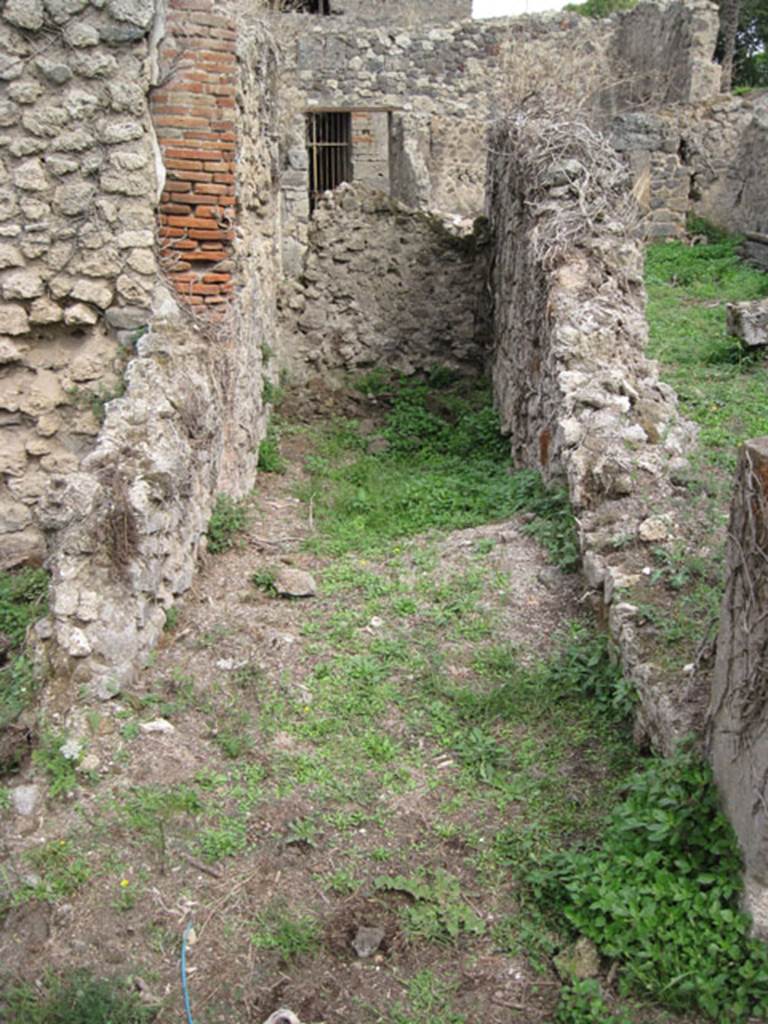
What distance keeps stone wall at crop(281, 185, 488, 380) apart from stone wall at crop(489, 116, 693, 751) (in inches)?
22.1

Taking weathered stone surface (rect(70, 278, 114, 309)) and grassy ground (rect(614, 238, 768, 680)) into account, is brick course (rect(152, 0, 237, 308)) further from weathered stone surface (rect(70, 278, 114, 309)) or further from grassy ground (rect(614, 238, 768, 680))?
grassy ground (rect(614, 238, 768, 680))

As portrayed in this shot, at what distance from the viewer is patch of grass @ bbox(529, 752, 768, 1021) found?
273 cm

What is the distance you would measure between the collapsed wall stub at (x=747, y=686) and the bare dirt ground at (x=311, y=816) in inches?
26.1

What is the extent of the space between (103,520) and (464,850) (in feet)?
6.81

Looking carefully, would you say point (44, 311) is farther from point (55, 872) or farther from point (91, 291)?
point (55, 872)

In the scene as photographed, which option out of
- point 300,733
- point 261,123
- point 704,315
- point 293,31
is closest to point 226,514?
point 300,733

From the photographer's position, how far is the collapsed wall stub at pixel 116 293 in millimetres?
4609

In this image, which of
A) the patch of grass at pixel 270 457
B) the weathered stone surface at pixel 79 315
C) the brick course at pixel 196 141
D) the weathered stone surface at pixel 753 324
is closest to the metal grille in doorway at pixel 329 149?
the weathered stone surface at pixel 753 324

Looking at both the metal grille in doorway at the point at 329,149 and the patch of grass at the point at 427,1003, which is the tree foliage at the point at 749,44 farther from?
the patch of grass at the point at 427,1003

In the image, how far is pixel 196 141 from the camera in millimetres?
5969

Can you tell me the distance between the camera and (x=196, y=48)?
592cm

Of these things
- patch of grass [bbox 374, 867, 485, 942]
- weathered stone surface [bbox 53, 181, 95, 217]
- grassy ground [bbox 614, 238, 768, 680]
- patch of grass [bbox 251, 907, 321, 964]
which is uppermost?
weathered stone surface [bbox 53, 181, 95, 217]

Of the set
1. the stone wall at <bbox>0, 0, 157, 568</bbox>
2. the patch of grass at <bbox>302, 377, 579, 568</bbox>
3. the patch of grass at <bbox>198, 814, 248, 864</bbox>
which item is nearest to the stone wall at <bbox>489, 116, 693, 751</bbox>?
the patch of grass at <bbox>302, 377, 579, 568</bbox>

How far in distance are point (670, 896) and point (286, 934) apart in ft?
3.82
